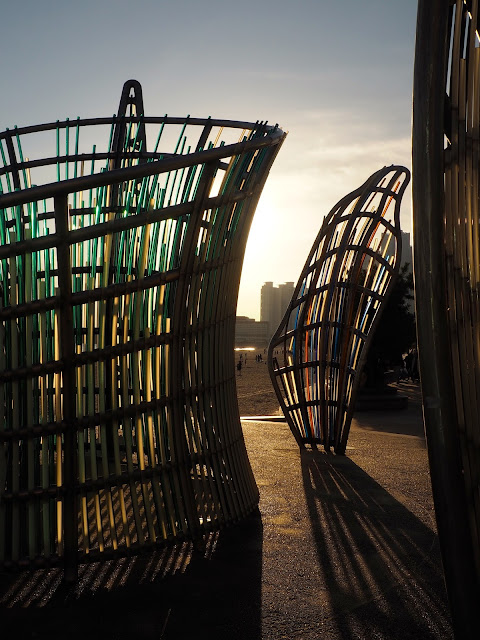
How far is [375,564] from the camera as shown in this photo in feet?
13.9

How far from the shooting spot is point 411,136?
2336 millimetres

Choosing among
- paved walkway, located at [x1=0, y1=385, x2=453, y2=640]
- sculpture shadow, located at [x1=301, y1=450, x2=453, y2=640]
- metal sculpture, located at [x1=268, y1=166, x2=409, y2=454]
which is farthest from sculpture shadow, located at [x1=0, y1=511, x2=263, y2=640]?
metal sculpture, located at [x1=268, y1=166, x2=409, y2=454]

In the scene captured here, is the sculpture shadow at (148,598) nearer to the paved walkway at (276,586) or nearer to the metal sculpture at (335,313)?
the paved walkway at (276,586)

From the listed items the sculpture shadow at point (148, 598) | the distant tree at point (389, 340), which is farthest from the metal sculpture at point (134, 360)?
the distant tree at point (389, 340)

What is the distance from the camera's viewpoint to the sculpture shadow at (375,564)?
3.39 m

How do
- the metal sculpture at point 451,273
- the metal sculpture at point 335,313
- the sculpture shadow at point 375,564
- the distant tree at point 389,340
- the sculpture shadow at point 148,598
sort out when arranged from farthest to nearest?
the distant tree at point 389,340 → the metal sculpture at point 335,313 → the sculpture shadow at point 375,564 → the sculpture shadow at point 148,598 → the metal sculpture at point 451,273

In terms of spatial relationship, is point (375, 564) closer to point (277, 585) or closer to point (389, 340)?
point (277, 585)

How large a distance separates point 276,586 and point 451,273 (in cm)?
216

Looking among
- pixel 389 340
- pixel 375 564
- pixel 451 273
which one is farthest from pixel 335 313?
pixel 389 340

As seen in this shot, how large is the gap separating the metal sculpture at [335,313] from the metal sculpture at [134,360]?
3.31m

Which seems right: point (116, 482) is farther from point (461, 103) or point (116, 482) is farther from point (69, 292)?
point (461, 103)

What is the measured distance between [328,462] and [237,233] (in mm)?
3710

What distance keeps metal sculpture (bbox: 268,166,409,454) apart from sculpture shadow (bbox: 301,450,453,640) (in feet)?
6.23

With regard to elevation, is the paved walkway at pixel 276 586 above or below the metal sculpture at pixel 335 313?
below
